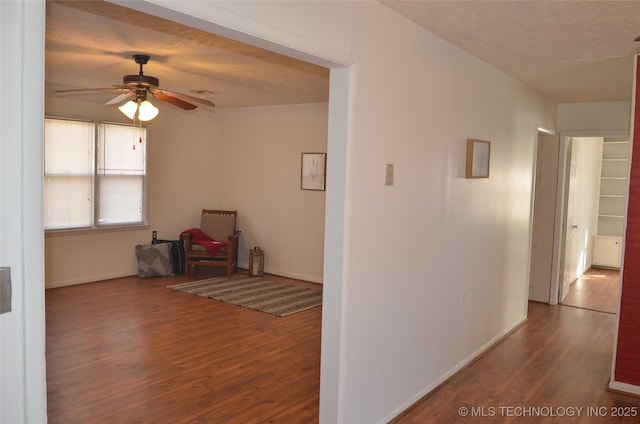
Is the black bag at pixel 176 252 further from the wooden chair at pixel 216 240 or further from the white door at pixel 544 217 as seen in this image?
the white door at pixel 544 217

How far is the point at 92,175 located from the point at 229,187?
6.77 feet

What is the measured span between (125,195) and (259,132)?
6.73ft

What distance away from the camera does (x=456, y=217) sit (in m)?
3.86

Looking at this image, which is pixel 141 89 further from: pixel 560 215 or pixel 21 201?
pixel 560 215

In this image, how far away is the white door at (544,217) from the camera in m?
6.23

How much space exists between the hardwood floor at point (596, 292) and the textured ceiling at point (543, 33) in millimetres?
2739

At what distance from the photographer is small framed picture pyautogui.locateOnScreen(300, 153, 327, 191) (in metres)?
6.91

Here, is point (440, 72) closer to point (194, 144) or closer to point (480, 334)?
point (480, 334)

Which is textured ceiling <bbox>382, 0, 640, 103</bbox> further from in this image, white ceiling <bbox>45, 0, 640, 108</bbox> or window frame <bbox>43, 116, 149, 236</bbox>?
window frame <bbox>43, 116, 149, 236</bbox>

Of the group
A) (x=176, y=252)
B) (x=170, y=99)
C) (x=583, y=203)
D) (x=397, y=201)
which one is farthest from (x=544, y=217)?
(x=176, y=252)

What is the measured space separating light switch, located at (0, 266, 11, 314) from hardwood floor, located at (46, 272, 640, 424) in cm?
192

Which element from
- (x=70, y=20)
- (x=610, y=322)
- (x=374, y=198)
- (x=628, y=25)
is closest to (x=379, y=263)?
(x=374, y=198)

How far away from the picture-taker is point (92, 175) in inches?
258

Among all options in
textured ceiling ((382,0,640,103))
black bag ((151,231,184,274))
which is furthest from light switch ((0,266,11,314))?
black bag ((151,231,184,274))
